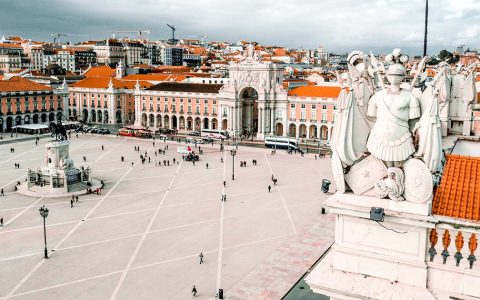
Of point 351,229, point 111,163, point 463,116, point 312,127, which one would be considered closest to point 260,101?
point 312,127

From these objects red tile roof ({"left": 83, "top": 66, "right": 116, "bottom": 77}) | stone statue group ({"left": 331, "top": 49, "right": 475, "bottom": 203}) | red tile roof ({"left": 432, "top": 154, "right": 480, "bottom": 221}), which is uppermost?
red tile roof ({"left": 83, "top": 66, "right": 116, "bottom": 77})

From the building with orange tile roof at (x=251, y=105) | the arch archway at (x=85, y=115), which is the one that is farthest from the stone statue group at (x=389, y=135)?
the arch archway at (x=85, y=115)

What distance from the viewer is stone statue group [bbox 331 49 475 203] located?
8.79 metres

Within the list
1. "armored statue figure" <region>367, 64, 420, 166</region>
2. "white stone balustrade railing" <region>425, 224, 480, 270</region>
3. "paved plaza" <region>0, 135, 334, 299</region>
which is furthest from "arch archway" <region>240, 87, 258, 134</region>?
"white stone balustrade railing" <region>425, 224, 480, 270</region>

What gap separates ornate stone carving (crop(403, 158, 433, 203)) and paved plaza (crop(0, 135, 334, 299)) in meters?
17.3

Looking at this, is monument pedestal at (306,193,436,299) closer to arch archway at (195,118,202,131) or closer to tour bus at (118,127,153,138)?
tour bus at (118,127,153,138)

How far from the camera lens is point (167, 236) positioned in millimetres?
34344

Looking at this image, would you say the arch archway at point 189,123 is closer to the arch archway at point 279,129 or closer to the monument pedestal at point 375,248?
the arch archway at point 279,129

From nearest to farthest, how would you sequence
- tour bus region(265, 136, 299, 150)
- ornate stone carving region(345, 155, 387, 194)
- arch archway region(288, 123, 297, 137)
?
1. ornate stone carving region(345, 155, 387, 194)
2. tour bus region(265, 136, 299, 150)
3. arch archway region(288, 123, 297, 137)

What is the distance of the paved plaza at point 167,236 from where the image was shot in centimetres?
2648

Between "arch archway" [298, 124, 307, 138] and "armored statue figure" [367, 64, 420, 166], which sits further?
"arch archway" [298, 124, 307, 138]

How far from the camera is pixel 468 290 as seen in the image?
335 inches

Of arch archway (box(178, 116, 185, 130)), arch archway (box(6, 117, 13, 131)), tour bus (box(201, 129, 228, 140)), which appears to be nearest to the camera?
tour bus (box(201, 129, 228, 140))

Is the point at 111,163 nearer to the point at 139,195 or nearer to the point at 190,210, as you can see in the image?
the point at 139,195
